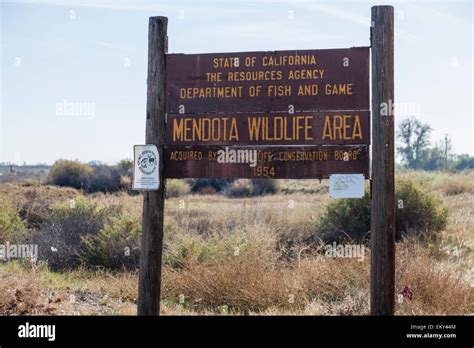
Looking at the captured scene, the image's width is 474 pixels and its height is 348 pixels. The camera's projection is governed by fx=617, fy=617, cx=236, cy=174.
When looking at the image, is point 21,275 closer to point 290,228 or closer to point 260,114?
point 260,114

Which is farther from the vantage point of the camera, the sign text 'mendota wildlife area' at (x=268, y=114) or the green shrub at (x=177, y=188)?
the green shrub at (x=177, y=188)

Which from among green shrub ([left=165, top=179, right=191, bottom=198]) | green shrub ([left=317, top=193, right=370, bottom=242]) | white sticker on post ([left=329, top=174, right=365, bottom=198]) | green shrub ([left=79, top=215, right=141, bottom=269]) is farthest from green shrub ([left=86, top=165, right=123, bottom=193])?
white sticker on post ([left=329, top=174, right=365, bottom=198])

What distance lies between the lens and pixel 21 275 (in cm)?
938

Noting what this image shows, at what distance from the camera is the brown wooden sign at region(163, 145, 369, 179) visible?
6867 millimetres

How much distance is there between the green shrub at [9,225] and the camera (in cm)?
1459

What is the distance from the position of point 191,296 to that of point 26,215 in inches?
405

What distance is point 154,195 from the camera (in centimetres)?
724

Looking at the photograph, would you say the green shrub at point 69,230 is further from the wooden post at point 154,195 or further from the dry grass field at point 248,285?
the wooden post at point 154,195

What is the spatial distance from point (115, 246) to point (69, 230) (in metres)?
1.50

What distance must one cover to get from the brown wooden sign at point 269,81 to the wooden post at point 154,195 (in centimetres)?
12

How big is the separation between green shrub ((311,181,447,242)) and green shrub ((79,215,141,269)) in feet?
15.7

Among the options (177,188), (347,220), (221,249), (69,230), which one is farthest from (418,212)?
(177,188)

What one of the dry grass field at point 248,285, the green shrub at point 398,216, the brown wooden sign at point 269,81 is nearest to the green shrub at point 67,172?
the green shrub at point 398,216

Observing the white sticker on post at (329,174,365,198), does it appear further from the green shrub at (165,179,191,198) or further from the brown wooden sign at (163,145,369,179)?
the green shrub at (165,179,191,198)
